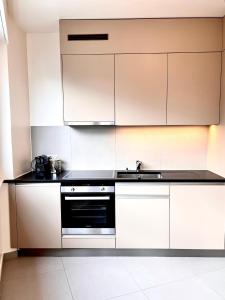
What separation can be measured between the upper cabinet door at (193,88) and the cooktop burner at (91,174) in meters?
0.92

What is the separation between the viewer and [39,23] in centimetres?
271

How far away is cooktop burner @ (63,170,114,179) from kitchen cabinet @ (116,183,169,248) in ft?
0.79

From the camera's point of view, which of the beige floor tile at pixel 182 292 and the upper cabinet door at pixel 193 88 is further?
the upper cabinet door at pixel 193 88

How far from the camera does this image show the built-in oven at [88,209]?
2.56 meters

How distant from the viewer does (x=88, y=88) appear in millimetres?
2707

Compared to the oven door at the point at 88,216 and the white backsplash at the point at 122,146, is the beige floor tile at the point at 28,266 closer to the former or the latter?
the oven door at the point at 88,216

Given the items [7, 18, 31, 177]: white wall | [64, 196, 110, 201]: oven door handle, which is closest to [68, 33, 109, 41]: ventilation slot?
[7, 18, 31, 177]: white wall

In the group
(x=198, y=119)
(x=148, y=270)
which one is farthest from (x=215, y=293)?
(x=198, y=119)

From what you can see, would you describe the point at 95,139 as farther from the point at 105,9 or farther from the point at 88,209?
the point at 105,9

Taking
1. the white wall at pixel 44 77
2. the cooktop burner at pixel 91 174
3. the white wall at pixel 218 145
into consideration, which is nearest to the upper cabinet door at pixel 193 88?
the white wall at pixel 218 145

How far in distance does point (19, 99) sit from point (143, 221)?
1.96 meters

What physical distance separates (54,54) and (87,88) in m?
0.75

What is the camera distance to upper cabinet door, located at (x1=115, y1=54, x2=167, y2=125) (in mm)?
2660

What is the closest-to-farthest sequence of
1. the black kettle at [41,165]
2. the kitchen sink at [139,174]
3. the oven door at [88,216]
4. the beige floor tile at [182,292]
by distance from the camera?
the beige floor tile at [182,292]
the oven door at [88,216]
the black kettle at [41,165]
the kitchen sink at [139,174]
